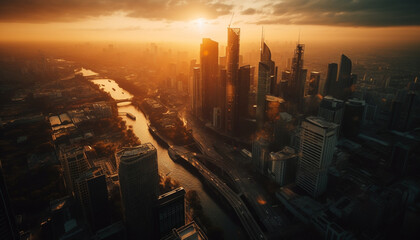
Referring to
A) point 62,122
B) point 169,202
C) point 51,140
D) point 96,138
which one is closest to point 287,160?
point 169,202

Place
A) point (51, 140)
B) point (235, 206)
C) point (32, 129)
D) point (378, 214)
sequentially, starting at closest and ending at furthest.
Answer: point (378, 214)
point (235, 206)
point (51, 140)
point (32, 129)

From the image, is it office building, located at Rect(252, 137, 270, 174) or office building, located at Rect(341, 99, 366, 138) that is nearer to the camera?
office building, located at Rect(252, 137, 270, 174)

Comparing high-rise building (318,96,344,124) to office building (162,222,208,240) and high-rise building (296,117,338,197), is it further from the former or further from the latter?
office building (162,222,208,240)

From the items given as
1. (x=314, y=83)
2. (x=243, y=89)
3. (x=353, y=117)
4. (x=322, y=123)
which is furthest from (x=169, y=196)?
(x=314, y=83)

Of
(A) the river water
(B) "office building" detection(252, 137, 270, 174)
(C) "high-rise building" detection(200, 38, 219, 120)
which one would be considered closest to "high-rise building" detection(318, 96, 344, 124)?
(B) "office building" detection(252, 137, 270, 174)

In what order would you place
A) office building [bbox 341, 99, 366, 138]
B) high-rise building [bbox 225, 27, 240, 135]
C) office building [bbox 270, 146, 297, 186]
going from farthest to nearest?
1. office building [bbox 341, 99, 366, 138]
2. high-rise building [bbox 225, 27, 240, 135]
3. office building [bbox 270, 146, 297, 186]

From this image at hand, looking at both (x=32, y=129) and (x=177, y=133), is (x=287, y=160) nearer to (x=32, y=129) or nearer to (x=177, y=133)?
(x=177, y=133)

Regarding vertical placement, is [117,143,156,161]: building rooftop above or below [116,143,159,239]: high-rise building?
above
